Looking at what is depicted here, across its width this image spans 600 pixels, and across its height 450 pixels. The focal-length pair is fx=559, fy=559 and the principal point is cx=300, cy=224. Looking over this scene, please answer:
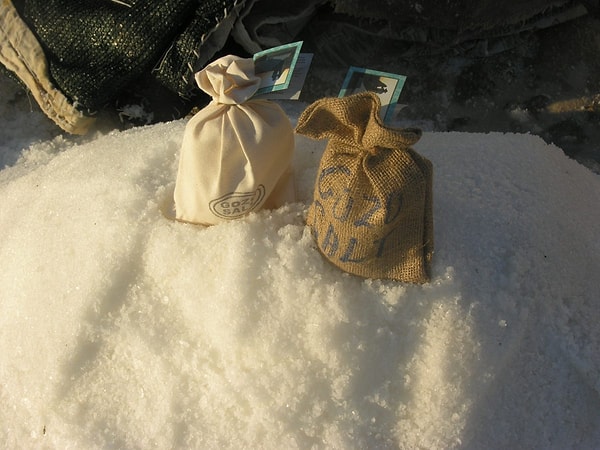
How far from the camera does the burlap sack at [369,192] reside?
76 centimetres

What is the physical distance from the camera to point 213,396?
86 centimetres

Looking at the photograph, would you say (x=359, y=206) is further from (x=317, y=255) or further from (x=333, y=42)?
(x=333, y=42)

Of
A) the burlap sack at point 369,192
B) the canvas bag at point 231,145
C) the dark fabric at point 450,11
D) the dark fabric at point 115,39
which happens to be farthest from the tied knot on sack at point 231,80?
the dark fabric at point 450,11

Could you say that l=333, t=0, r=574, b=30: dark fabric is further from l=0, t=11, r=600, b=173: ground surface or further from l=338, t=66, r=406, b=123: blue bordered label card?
l=338, t=66, r=406, b=123: blue bordered label card

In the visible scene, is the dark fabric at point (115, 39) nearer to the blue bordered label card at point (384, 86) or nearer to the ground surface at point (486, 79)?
the ground surface at point (486, 79)

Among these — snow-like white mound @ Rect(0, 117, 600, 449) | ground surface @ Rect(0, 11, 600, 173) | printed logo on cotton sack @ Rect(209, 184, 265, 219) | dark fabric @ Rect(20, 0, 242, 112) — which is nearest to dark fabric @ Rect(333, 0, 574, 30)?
ground surface @ Rect(0, 11, 600, 173)

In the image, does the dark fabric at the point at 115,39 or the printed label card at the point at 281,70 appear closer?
the printed label card at the point at 281,70

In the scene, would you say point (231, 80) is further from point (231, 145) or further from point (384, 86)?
point (384, 86)

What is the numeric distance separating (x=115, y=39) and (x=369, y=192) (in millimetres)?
894

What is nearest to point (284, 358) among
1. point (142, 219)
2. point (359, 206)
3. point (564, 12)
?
point (359, 206)

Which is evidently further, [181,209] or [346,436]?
[181,209]

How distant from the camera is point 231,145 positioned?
2.87 ft

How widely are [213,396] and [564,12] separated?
144 cm

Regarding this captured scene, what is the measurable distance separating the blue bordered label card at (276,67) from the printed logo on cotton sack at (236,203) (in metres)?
0.16
